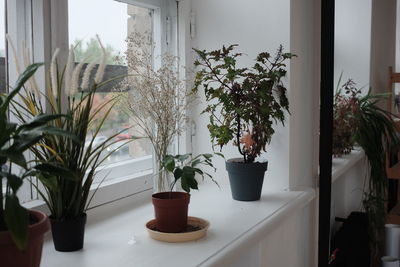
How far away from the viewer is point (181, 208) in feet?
3.69

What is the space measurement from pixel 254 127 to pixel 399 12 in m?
1.08

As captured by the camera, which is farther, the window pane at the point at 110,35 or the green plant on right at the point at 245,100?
the green plant on right at the point at 245,100

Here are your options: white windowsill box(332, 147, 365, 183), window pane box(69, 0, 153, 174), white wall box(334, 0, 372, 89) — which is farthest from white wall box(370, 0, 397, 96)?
window pane box(69, 0, 153, 174)

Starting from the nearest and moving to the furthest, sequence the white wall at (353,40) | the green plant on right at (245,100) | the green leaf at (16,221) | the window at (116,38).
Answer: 1. the green leaf at (16,221)
2. the window at (116,38)
3. the green plant on right at (245,100)
4. the white wall at (353,40)

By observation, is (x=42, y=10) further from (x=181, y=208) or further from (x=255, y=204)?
(x=255, y=204)

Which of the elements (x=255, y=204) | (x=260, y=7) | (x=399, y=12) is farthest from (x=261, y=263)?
(x=399, y=12)

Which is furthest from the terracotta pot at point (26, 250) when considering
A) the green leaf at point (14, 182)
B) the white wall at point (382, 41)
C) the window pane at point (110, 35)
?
the white wall at point (382, 41)

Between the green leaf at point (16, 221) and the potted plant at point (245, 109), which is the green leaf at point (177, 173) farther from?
the green leaf at point (16, 221)

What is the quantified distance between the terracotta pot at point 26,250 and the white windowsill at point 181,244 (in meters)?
0.21

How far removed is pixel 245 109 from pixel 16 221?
3.04 ft

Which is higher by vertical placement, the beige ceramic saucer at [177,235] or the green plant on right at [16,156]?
the green plant on right at [16,156]

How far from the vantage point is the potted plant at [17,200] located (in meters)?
0.62

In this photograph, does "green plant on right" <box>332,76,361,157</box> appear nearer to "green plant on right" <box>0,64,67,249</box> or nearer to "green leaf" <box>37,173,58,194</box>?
"green leaf" <box>37,173,58,194</box>

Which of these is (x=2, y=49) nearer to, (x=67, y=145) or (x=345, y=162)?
(x=67, y=145)
